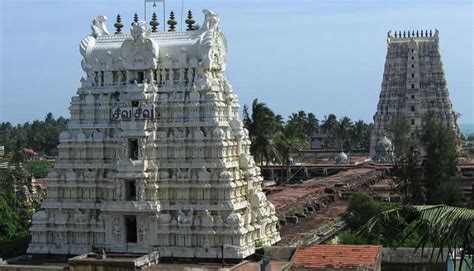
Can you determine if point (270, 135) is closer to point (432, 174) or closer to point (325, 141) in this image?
point (432, 174)

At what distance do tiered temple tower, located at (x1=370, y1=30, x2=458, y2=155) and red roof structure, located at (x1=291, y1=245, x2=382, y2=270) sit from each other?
2648 inches

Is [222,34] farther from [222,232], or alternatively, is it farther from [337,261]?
[337,261]

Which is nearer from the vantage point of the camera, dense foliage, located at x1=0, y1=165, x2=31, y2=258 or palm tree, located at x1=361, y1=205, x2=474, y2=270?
palm tree, located at x1=361, y1=205, x2=474, y2=270

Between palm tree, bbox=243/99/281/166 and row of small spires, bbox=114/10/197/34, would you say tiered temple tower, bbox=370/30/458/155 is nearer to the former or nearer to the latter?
palm tree, bbox=243/99/281/166

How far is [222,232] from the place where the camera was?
32.5 metres

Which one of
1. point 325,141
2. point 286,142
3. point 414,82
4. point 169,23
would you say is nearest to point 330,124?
point 325,141

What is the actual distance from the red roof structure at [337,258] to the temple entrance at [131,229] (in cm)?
660

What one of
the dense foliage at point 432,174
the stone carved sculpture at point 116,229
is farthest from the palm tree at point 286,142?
the stone carved sculpture at point 116,229

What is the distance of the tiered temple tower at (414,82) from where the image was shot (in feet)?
321

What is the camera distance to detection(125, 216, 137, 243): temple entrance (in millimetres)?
34125

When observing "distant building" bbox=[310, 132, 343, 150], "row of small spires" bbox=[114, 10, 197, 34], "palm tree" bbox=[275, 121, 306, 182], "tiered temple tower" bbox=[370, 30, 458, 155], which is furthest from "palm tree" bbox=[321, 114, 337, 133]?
"row of small spires" bbox=[114, 10, 197, 34]

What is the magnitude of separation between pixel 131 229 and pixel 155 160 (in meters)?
2.84

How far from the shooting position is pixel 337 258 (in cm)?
3027

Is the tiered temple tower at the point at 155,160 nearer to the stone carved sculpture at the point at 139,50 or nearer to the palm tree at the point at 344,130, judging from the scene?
the stone carved sculpture at the point at 139,50
